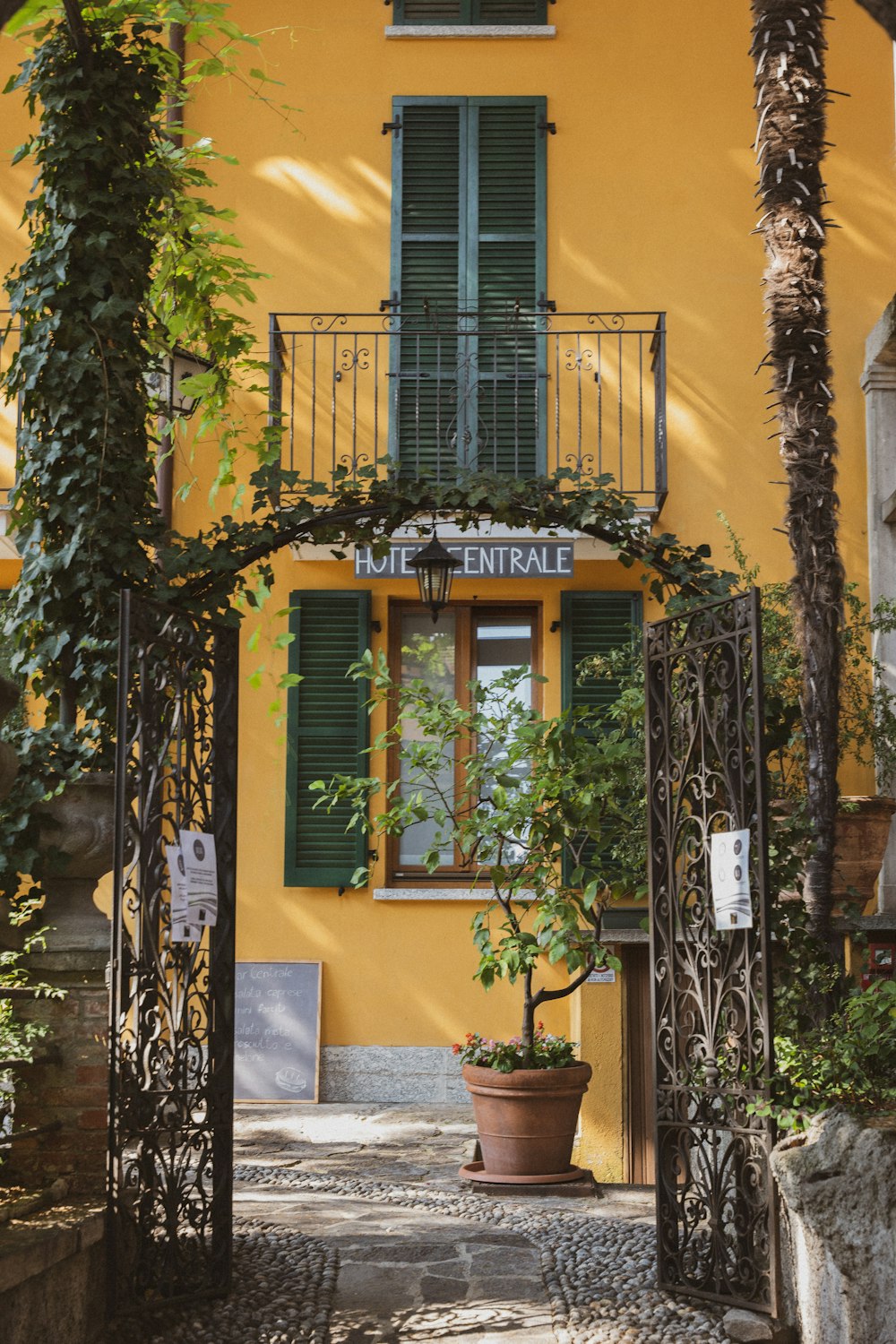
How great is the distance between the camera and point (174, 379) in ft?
22.9

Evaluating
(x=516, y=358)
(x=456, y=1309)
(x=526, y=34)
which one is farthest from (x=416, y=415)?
(x=456, y=1309)

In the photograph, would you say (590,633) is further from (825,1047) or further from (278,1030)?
(825,1047)

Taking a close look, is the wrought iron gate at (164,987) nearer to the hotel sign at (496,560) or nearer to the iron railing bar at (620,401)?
the hotel sign at (496,560)

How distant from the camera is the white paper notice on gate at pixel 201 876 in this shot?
435 centimetres

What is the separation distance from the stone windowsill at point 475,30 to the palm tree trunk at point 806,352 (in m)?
3.50

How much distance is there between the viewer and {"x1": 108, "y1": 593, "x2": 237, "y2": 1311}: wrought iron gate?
13.5 feet

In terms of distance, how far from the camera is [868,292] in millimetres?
9203

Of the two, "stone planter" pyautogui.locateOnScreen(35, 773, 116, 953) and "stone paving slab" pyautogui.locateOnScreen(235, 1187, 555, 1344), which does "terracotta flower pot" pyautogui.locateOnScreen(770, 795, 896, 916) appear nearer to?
"stone paving slab" pyautogui.locateOnScreen(235, 1187, 555, 1344)

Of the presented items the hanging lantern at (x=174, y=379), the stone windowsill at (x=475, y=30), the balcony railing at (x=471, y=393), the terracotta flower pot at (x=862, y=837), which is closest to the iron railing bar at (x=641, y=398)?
the balcony railing at (x=471, y=393)

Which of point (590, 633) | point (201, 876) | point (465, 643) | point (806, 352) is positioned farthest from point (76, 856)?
point (590, 633)

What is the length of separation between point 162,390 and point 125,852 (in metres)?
3.10

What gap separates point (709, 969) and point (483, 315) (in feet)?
17.2

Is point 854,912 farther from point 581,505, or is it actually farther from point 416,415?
point 416,415

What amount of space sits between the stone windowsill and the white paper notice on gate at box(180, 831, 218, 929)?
675 centimetres
